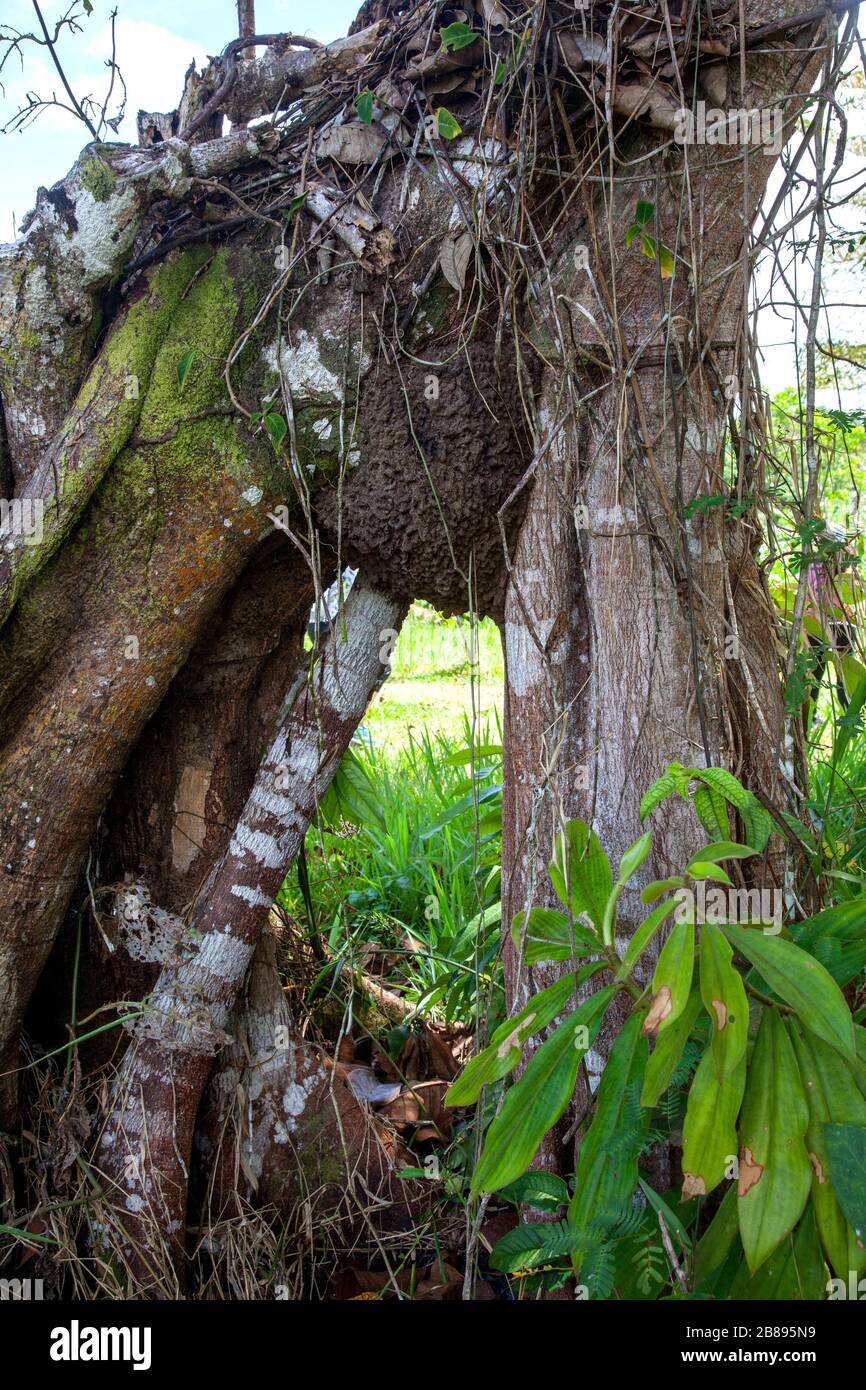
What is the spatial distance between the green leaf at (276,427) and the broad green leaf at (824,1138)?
4.43ft

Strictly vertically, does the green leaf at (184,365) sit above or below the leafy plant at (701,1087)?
above

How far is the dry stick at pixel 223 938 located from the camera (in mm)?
2053

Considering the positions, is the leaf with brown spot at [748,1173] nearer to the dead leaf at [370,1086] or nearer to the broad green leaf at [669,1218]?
the broad green leaf at [669,1218]

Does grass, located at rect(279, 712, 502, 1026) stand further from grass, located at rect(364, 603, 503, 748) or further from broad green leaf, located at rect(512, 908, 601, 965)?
grass, located at rect(364, 603, 503, 748)

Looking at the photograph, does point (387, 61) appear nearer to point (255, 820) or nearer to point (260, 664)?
point (260, 664)

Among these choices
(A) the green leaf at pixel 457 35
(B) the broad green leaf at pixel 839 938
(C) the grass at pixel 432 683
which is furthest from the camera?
(C) the grass at pixel 432 683

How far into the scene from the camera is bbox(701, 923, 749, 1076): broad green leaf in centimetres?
133

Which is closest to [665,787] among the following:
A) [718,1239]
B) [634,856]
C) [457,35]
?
[634,856]

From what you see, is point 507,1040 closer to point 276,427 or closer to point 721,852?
point 721,852

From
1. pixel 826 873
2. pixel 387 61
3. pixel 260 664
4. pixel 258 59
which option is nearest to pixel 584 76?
pixel 387 61

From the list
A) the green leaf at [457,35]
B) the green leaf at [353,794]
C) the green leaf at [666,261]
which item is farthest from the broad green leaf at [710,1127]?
the green leaf at [457,35]

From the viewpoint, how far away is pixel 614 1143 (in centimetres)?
144

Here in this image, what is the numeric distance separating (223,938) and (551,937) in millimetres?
781

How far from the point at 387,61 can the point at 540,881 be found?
1.52m
